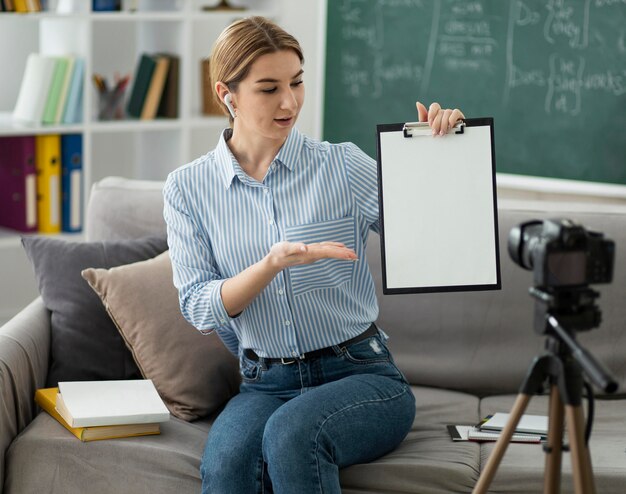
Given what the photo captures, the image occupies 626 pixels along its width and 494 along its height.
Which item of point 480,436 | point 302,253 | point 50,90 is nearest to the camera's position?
point 302,253

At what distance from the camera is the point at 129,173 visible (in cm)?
419

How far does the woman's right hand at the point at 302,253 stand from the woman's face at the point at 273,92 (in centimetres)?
36

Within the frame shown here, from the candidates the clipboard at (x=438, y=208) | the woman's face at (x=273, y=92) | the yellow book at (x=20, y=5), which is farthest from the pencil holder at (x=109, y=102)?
the clipboard at (x=438, y=208)

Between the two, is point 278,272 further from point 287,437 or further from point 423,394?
point 423,394

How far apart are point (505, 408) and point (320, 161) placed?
2.52 ft

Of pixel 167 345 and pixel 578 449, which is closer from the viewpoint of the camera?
pixel 578 449

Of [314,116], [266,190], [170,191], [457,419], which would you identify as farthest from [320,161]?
[314,116]

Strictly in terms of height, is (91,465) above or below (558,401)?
below

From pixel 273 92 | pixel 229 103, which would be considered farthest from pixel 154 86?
pixel 273 92

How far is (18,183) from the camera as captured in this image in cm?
363

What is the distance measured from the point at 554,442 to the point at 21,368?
1242 mm

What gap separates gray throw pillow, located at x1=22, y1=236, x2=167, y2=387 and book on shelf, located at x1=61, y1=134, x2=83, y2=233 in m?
1.26

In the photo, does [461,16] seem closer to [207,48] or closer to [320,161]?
[207,48]

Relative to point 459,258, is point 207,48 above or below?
above
